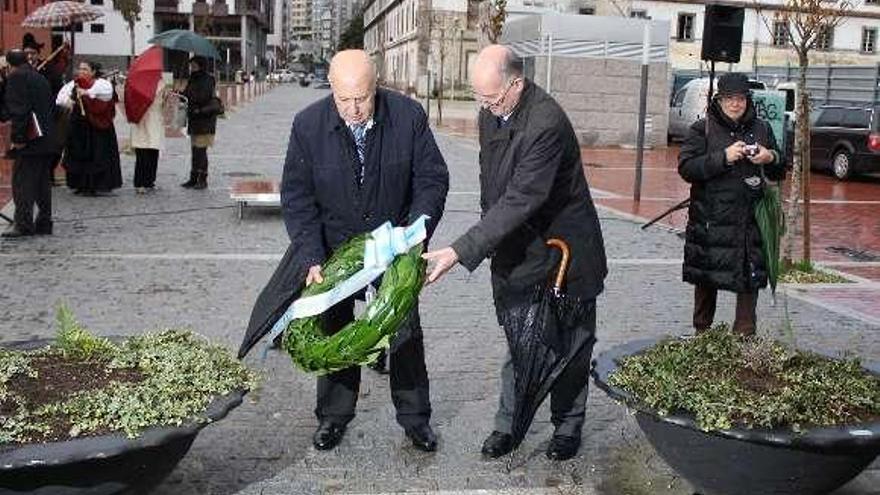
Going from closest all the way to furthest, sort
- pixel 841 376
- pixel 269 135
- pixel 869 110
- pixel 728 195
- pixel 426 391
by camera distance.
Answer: pixel 841 376, pixel 426 391, pixel 728 195, pixel 869 110, pixel 269 135

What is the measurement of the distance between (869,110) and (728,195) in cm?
1560

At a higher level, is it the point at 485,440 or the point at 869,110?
the point at 869,110

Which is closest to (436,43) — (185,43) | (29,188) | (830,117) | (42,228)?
(830,117)

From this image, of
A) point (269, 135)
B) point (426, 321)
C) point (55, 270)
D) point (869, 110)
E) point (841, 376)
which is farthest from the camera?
point (269, 135)

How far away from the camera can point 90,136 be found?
44.4ft

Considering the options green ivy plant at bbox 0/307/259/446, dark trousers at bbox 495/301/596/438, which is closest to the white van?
dark trousers at bbox 495/301/596/438

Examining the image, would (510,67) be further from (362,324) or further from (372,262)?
(362,324)

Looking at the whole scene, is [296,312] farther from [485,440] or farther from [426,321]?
[426,321]

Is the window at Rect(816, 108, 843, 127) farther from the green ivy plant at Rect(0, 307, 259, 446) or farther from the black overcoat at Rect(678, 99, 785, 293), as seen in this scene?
the green ivy plant at Rect(0, 307, 259, 446)

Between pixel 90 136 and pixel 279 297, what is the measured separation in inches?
390

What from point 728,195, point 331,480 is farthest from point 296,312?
point 728,195

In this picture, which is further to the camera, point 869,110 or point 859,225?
point 869,110

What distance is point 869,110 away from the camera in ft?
65.3

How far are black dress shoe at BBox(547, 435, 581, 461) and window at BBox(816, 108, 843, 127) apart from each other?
17.2m
